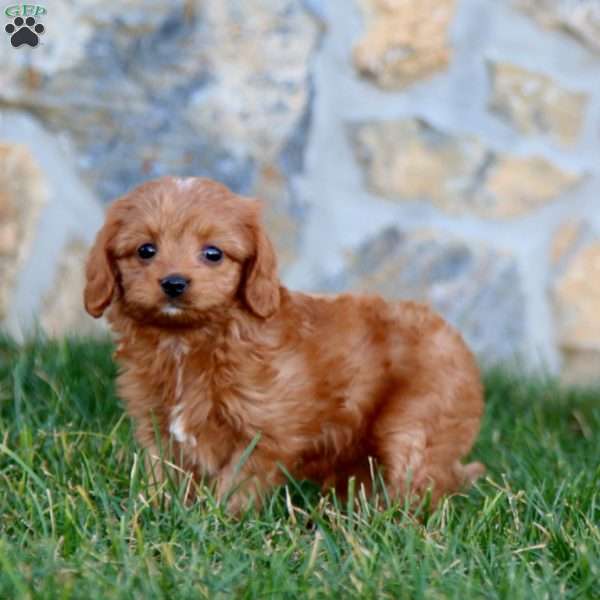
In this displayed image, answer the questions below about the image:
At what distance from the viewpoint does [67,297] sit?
417 centimetres

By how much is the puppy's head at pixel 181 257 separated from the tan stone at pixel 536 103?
194 centimetres

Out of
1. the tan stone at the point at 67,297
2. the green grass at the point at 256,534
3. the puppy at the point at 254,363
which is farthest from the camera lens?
the tan stone at the point at 67,297

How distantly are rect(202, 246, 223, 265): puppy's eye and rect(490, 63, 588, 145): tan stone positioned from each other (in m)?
2.10

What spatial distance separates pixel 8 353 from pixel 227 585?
6.51 feet

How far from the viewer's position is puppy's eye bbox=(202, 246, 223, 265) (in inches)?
103

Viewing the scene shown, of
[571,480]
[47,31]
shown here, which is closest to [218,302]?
[571,480]

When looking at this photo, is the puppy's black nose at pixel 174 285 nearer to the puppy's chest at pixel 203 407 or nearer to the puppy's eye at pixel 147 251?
the puppy's eye at pixel 147 251

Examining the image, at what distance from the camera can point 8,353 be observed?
3.85m

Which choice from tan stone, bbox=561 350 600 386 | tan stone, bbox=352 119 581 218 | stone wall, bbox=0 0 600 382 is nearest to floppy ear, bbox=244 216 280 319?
stone wall, bbox=0 0 600 382

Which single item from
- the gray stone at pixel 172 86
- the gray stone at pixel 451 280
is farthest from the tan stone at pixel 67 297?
the gray stone at pixel 451 280

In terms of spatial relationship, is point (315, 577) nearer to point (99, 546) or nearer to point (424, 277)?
point (99, 546)

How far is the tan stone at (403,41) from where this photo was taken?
4242 millimetres

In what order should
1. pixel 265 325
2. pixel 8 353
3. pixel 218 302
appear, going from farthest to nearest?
1. pixel 8 353
2. pixel 265 325
3. pixel 218 302

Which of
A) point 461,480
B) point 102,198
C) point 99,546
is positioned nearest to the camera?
point 99,546
